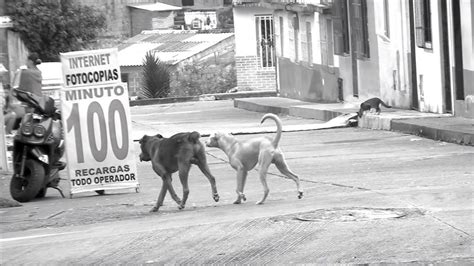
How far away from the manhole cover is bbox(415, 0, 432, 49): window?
14.2 meters

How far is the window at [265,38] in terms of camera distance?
47.8 meters

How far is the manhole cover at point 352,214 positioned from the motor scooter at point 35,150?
466 cm

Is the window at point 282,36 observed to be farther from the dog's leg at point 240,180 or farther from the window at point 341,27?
the dog's leg at point 240,180

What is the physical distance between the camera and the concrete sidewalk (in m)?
19.0

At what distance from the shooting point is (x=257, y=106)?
121 feet

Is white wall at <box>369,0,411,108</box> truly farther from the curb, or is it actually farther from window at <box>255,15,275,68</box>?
window at <box>255,15,275,68</box>

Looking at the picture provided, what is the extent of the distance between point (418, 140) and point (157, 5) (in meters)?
45.1

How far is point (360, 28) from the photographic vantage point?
29641 millimetres

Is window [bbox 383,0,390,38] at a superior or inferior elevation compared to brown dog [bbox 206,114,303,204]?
superior

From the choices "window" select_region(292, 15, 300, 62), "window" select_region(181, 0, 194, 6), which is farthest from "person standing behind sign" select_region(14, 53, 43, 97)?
"window" select_region(181, 0, 194, 6)

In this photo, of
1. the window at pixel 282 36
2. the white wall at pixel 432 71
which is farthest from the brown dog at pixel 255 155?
the window at pixel 282 36

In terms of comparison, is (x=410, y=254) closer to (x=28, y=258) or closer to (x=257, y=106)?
(x=28, y=258)

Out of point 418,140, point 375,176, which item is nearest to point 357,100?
point 418,140

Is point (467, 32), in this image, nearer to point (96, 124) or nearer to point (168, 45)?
point (96, 124)
